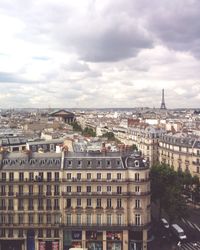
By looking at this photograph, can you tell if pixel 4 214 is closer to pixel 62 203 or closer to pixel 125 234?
pixel 62 203

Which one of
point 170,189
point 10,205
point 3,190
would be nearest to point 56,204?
point 10,205

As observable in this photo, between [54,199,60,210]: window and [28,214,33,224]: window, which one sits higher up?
[54,199,60,210]: window

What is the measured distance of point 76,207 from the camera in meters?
70.0

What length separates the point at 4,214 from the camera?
70.2m

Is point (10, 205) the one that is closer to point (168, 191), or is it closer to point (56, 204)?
point (56, 204)

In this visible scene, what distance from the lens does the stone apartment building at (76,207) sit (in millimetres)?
69688

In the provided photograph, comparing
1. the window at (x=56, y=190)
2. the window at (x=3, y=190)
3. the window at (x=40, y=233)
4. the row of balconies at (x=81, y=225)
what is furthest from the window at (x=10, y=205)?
the window at (x=56, y=190)

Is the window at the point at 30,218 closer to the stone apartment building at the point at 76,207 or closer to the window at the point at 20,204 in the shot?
the stone apartment building at the point at 76,207

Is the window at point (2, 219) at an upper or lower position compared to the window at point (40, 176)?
lower

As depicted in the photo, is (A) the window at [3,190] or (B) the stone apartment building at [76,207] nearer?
(B) the stone apartment building at [76,207]

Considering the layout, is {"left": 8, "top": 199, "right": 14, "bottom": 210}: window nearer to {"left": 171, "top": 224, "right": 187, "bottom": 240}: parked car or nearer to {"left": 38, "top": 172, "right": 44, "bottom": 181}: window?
{"left": 38, "top": 172, "right": 44, "bottom": 181}: window

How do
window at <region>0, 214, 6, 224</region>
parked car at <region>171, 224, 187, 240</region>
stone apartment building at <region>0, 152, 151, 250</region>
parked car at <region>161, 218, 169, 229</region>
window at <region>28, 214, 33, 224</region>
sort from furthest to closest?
parked car at <region>161, 218, 169, 229</region>, parked car at <region>171, 224, 187, 240</region>, window at <region>0, 214, 6, 224</region>, window at <region>28, 214, 33, 224</region>, stone apartment building at <region>0, 152, 151, 250</region>

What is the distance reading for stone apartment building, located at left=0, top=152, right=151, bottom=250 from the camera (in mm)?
69688

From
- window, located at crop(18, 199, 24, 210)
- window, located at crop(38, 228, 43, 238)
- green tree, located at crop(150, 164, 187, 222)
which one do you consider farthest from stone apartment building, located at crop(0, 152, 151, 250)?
green tree, located at crop(150, 164, 187, 222)
